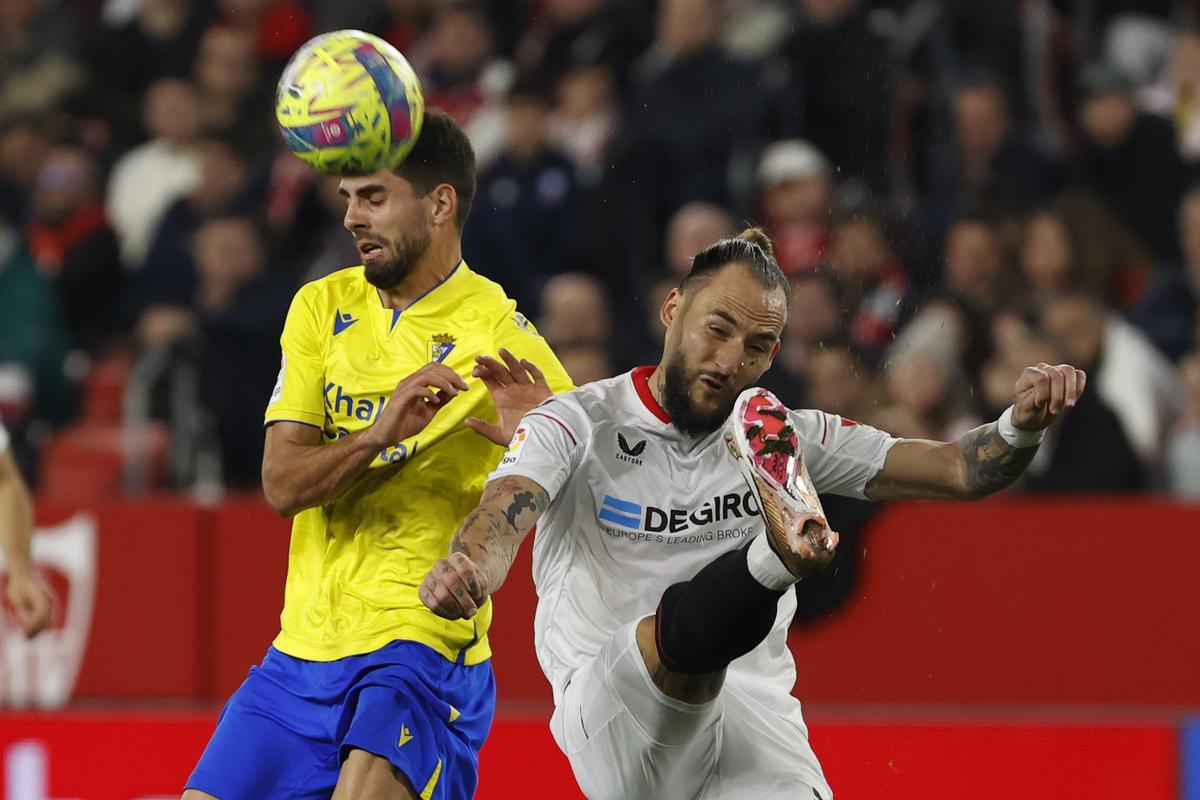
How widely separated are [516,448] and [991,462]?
48.3 inches

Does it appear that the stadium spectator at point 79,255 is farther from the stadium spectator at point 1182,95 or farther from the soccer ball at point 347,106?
the soccer ball at point 347,106

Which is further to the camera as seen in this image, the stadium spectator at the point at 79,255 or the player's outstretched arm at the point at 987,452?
the stadium spectator at the point at 79,255

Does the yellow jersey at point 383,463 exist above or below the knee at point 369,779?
above

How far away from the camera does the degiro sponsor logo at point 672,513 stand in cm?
529

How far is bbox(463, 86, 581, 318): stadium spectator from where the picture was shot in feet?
32.6

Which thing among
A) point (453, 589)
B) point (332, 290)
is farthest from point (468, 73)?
point (453, 589)

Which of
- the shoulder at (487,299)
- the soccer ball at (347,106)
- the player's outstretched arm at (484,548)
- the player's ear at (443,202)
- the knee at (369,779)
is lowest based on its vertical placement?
the knee at (369,779)

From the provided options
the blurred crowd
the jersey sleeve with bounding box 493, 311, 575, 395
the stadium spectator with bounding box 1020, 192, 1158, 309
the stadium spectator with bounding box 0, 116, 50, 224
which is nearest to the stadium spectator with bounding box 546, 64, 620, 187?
the blurred crowd

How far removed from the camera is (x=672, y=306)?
5406mm

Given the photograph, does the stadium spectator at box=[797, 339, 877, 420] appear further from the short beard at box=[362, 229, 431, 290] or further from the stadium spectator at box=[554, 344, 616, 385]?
A: the short beard at box=[362, 229, 431, 290]

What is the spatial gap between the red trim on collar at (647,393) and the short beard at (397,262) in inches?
26.3

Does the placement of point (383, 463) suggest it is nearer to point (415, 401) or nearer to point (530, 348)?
point (415, 401)

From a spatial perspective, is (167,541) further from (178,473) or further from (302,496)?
(302,496)

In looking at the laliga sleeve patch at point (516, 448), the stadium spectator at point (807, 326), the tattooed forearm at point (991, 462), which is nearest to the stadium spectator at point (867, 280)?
the stadium spectator at point (807, 326)
